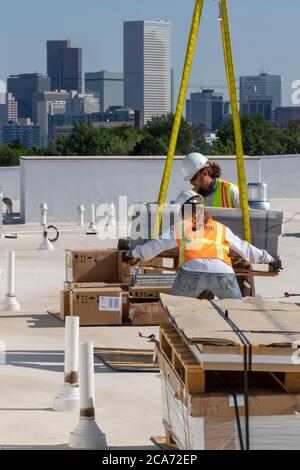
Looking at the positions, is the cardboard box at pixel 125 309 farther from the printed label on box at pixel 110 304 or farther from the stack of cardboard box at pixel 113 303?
the printed label on box at pixel 110 304

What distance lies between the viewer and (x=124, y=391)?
463 inches

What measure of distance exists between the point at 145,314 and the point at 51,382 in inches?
156

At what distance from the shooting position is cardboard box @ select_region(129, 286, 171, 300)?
16.2 meters

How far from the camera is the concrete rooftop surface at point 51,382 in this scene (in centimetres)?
994

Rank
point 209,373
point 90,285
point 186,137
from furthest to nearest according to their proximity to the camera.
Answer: point 186,137, point 90,285, point 209,373

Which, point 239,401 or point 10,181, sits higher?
point 239,401

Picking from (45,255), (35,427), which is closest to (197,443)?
(35,427)

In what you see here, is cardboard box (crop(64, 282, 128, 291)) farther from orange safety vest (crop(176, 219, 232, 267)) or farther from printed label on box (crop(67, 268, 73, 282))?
orange safety vest (crop(176, 219, 232, 267))

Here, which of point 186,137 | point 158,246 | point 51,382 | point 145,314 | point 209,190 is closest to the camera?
point 158,246

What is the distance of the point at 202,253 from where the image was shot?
37.3 ft

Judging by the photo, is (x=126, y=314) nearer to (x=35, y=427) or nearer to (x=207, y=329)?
(x=35, y=427)

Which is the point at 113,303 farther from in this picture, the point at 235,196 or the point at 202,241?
the point at 202,241

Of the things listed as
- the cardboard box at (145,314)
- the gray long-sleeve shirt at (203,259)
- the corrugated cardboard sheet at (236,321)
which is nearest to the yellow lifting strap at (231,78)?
the cardboard box at (145,314)

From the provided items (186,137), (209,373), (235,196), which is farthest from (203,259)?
(186,137)
